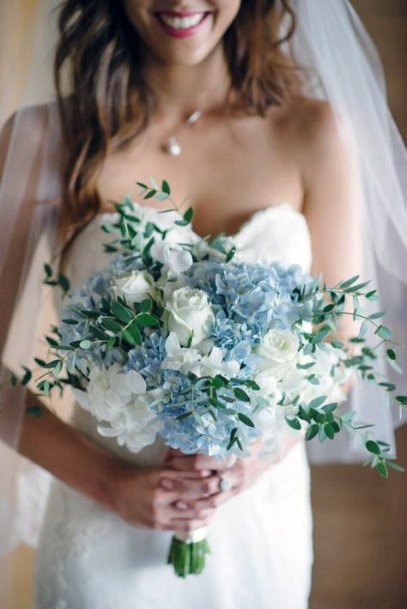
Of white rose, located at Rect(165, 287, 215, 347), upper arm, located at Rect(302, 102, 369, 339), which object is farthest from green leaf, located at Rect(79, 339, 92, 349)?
upper arm, located at Rect(302, 102, 369, 339)

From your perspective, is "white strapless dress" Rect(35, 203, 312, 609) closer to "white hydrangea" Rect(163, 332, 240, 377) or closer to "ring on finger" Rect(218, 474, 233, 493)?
"ring on finger" Rect(218, 474, 233, 493)

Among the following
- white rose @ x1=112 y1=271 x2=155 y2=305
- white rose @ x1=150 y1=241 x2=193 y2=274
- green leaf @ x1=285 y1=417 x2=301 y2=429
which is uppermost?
white rose @ x1=150 y1=241 x2=193 y2=274

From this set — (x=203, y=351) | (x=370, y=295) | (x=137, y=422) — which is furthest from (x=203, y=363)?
(x=370, y=295)

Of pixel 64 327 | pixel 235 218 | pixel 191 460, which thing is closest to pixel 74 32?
pixel 235 218

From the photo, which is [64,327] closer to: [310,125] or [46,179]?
[46,179]

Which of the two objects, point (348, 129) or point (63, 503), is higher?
point (348, 129)

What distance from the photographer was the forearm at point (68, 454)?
1242 millimetres

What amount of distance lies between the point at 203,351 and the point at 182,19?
594mm

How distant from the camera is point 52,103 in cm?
134

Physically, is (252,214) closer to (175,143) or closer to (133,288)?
(175,143)

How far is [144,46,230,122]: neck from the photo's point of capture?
143cm

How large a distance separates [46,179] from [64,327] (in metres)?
0.37

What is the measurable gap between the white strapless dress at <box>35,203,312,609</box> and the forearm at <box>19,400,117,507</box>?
0.07 ft

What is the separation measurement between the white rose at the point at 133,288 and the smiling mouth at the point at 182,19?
474 millimetres
